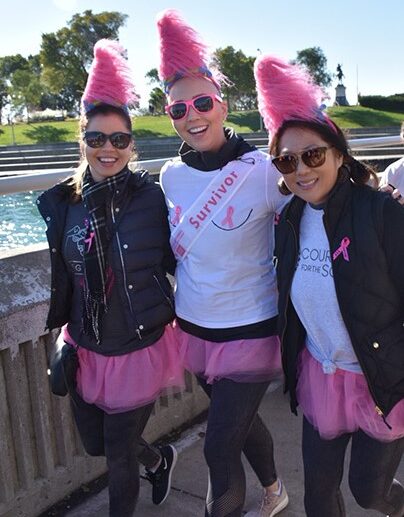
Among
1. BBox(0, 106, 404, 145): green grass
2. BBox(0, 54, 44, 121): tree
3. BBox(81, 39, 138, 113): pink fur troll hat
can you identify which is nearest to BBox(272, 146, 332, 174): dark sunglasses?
BBox(81, 39, 138, 113): pink fur troll hat

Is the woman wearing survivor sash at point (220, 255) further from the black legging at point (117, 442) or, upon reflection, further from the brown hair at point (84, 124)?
the black legging at point (117, 442)

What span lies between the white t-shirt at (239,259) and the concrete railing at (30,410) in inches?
33.8

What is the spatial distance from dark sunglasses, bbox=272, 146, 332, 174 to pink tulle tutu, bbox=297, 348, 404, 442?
73 cm

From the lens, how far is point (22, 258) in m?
3.01

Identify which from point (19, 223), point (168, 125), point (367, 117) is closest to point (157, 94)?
point (168, 125)

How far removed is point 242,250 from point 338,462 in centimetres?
88

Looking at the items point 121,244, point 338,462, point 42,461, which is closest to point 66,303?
point 121,244

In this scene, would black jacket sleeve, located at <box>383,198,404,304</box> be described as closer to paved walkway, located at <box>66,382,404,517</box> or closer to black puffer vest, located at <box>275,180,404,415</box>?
black puffer vest, located at <box>275,180,404,415</box>

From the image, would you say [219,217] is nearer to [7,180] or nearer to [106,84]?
[106,84]

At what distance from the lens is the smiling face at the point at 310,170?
2.20 meters

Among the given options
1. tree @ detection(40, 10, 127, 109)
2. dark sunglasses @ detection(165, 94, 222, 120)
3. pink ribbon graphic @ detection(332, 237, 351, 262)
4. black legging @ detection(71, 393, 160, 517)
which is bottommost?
black legging @ detection(71, 393, 160, 517)

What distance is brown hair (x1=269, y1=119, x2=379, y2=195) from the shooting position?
7.29 ft

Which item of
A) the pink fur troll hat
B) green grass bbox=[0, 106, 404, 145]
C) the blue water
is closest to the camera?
the pink fur troll hat

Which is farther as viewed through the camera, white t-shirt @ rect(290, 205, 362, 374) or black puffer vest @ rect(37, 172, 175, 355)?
black puffer vest @ rect(37, 172, 175, 355)
